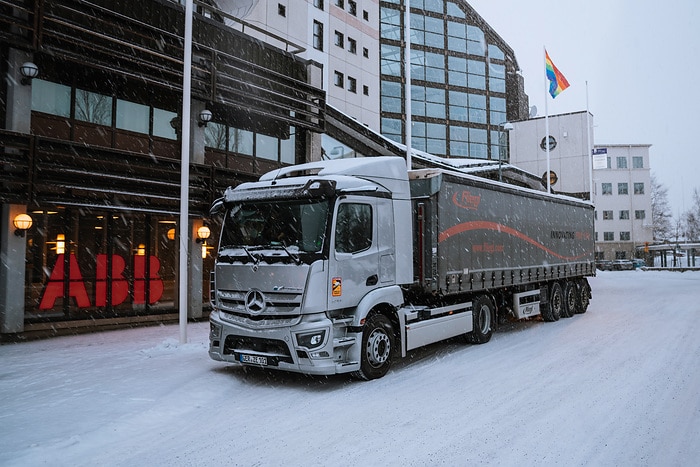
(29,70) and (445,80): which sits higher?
(445,80)

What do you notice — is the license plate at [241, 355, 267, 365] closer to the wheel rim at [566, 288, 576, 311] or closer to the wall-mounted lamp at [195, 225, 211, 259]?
the wall-mounted lamp at [195, 225, 211, 259]

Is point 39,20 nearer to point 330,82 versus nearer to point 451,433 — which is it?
point 451,433

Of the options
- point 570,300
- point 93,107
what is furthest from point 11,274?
point 570,300

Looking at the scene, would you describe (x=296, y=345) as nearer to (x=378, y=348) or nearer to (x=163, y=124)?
(x=378, y=348)

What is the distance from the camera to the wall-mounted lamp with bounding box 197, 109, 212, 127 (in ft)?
49.8

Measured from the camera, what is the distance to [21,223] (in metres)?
11.6

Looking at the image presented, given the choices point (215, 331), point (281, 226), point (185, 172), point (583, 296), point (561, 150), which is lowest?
point (583, 296)

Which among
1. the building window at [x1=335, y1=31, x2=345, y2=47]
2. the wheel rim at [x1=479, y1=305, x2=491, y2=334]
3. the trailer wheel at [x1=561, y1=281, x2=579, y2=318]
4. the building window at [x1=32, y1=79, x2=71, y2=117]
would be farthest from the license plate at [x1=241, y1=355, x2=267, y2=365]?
the building window at [x1=335, y1=31, x2=345, y2=47]

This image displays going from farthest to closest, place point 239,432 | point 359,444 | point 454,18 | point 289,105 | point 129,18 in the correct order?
point 454,18 < point 289,105 < point 129,18 < point 239,432 < point 359,444

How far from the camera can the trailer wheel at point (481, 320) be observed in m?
11.2

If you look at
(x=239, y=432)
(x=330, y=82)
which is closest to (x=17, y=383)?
(x=239, y=432)

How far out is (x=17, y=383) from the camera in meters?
8.08

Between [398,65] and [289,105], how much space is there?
34.9 meters

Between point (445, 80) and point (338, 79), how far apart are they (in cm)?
2035
